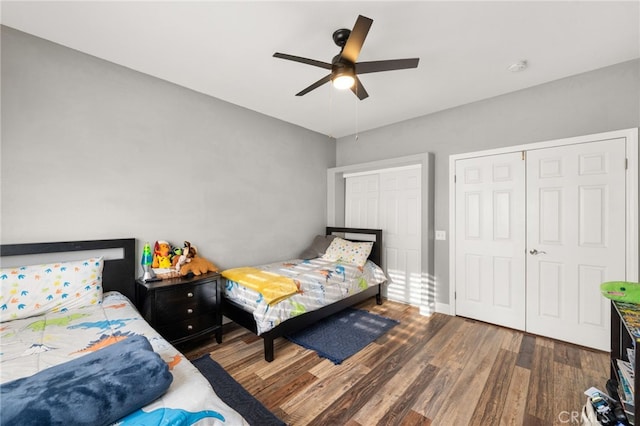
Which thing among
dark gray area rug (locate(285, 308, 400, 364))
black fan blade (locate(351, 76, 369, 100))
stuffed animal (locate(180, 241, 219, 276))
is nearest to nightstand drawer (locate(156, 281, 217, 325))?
stuffed animal (locate(180, 241, 219, 276))

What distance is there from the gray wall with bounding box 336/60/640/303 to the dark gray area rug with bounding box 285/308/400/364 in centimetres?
106

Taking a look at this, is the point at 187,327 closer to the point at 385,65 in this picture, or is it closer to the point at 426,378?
the point at 426,378

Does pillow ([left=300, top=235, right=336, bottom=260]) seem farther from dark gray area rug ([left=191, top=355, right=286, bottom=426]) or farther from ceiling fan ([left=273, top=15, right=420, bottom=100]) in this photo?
ceiling fan ([left=273, top=15, right=420, bottom=100])

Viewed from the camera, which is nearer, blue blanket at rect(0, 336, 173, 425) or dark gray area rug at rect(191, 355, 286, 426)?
blue blanket at rect(0, 336, 173, 425)

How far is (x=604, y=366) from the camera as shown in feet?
7.50

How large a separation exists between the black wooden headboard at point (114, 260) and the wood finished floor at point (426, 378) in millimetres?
862

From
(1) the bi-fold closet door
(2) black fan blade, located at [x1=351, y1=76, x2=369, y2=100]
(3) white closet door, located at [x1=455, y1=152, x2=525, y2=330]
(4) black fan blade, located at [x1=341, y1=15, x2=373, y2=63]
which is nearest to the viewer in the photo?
(4) black fan blade, located at [x1=341, y1=15, x2=373, y2=63]

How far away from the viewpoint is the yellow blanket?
246cm

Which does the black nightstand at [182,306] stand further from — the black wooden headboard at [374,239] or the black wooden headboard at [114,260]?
the black wooden headboard at [374,239]

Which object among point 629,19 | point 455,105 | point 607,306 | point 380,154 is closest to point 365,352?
point 607,306

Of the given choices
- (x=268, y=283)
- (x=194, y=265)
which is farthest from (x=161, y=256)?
(x=268, y=283)

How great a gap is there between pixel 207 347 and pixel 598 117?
4519 millimetres

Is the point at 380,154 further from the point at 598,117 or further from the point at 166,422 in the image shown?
the point at 166,422

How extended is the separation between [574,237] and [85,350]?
4.09 m
